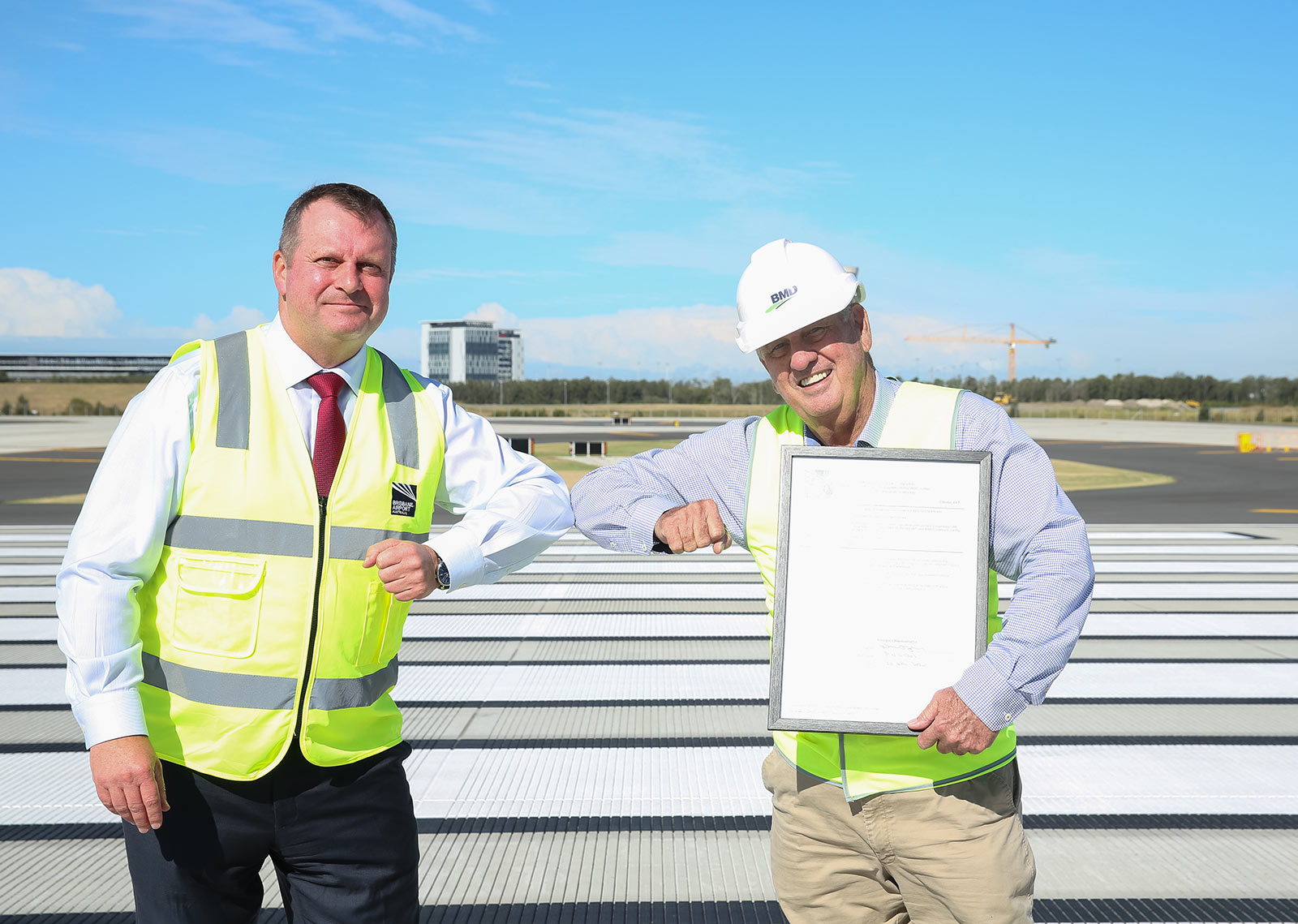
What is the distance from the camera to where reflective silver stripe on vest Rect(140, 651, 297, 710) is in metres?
2.21

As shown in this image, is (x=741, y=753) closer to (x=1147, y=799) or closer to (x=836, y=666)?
(x=1147, y=799)

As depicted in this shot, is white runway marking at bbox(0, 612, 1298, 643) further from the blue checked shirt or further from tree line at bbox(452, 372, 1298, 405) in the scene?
tree line at bbox(452, 372, 1298, 405)

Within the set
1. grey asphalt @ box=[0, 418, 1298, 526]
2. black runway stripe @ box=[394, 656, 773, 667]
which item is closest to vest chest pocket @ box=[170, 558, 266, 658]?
black runway stripe @ box=[394, 656, 773, 667]

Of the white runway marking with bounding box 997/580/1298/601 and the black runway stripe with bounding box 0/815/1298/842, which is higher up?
the white runway marking with bounding box 997/580/1298/601

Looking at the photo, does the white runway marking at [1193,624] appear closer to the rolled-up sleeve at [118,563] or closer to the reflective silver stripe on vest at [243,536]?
the reflective silver stripe on vest at [243,536]

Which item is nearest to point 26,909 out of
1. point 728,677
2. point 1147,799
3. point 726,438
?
point 726,438

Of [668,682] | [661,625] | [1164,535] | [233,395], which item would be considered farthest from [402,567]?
[1164,535]

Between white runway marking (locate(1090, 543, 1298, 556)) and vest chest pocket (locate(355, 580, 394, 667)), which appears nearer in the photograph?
vest chest pocket (locate(355, 580, 394, 667))

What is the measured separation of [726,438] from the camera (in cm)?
262

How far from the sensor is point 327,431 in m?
2.38

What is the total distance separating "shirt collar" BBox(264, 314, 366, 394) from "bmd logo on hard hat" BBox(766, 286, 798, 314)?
3.36 ft

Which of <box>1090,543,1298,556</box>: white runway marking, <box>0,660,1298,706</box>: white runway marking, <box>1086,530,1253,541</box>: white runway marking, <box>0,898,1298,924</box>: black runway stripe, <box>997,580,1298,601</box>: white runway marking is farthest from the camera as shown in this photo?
<box>1086,530,1253,541</box>: white runway marking

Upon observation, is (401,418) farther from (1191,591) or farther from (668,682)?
(1191,591)

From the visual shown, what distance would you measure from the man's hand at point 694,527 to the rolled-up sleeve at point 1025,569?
60 centimetres
